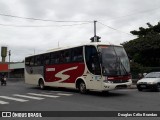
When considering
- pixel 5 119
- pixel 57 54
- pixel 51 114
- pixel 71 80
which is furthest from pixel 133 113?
pixel 57 54

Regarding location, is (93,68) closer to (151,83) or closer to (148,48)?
(151,83)

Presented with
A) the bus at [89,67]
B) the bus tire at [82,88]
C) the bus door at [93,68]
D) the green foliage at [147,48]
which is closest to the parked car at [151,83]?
the bus at [89,67]

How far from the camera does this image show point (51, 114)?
36.3ft

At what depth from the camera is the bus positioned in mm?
17609

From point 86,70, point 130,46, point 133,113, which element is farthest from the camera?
point 130,46

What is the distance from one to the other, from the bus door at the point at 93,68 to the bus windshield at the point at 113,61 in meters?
0.40

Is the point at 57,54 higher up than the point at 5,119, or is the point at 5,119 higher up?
the point at 57,54

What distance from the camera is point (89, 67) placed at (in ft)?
61.1

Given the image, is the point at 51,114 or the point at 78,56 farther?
the point at 78,56

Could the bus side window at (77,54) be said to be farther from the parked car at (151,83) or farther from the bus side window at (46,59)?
the parked car at (151,83)

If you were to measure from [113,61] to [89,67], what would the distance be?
1.63 metres

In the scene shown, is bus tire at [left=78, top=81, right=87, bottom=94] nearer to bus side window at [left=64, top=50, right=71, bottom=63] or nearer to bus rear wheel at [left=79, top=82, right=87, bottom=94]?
bus rear wheel at [left=79, top=82, right=87, bottom=94]

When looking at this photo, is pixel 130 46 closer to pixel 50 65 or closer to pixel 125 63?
pixel 50 65

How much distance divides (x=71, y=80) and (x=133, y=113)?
1022 cm
